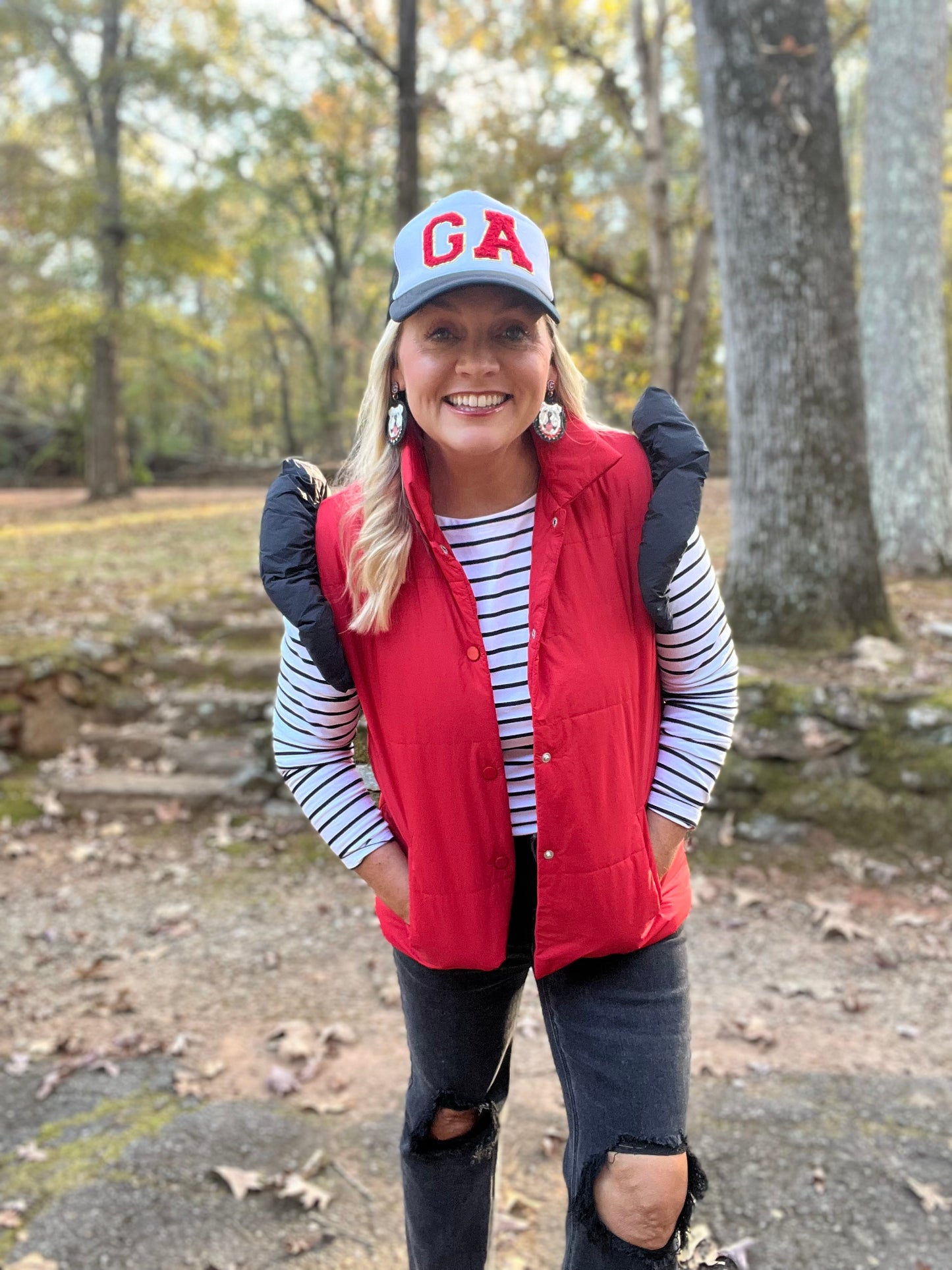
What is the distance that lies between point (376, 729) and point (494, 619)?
1.00 feet

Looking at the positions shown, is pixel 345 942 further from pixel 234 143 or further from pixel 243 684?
pixel 234 143

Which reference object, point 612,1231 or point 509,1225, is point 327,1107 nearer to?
point 509,1225

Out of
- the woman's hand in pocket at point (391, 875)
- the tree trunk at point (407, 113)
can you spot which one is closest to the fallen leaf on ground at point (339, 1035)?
the woman's hand in pocket at point (391, 875)

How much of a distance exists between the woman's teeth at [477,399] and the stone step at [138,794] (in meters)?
4.67

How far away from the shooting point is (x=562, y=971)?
71.2 inches

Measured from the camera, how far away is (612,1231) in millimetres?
1671

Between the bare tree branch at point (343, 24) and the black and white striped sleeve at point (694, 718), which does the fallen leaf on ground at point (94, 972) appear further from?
the bare tree branch at point (343, 24)

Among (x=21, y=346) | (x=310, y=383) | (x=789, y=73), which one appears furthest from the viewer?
(x=310, y=383)

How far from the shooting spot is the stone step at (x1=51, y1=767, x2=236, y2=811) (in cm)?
595

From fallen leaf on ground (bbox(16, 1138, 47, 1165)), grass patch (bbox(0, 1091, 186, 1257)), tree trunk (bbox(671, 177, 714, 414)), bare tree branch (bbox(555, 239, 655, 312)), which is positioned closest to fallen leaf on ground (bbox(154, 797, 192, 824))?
grass patch (bbox(0, 1091, 186, 1257))

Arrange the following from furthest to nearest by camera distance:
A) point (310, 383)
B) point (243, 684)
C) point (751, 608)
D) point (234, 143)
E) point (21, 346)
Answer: point (310, 383) → point (234, 143) → point (21, 346) → point (243, 684) → point (751, 608)

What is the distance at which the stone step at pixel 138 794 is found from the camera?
5.95m

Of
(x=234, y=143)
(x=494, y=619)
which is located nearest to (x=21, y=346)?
(x=234, y=143)

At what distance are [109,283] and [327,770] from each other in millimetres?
15721
